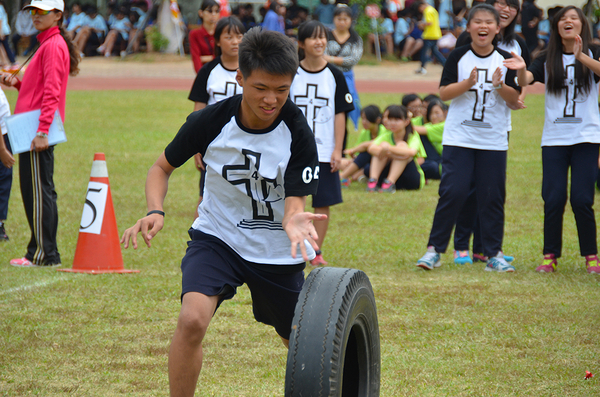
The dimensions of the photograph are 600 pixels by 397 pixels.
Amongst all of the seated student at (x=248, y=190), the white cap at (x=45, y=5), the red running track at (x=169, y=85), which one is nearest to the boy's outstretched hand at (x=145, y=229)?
the seated student at (x=248, y=190)

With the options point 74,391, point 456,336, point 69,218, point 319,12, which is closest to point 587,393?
point 456,336

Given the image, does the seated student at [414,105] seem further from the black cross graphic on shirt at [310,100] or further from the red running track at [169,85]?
the red running track at [169,85]

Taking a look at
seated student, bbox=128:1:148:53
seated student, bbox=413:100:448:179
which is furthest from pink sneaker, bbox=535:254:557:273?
seated student, bbox=128:1:148:53

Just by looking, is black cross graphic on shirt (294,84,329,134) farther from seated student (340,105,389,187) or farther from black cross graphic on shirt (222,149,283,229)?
seated student (340,105,389,187)

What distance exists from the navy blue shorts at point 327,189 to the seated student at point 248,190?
9.43ft

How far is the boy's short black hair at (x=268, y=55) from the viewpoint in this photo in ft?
10.1

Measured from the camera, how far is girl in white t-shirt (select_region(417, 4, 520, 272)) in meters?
6.02

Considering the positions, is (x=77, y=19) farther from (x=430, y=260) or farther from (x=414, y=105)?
(x=430, y=260)

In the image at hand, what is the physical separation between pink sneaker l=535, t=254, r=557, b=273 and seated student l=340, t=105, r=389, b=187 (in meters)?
4.61

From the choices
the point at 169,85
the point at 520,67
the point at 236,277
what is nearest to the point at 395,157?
the point at 520,67

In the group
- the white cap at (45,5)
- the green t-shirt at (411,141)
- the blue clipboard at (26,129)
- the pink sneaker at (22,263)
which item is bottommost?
the pink sneaker at (22,263)

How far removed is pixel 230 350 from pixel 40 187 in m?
2.64

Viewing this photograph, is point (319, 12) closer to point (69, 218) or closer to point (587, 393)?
point (69, 218)

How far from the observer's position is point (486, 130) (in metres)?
6.03
